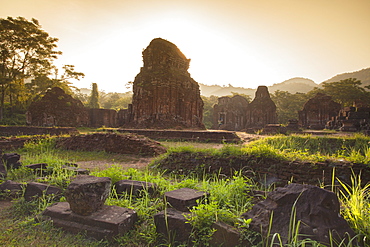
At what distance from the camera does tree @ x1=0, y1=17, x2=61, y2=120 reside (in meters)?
22.8

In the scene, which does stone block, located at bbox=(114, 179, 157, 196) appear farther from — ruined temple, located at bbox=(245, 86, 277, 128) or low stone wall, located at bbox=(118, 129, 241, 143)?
ruined temple, located at bbox=(245, 86, 277, 128)

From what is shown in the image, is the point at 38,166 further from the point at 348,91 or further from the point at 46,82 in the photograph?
the point at 348,91

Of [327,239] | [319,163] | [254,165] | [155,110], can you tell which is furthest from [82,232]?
[155,110]

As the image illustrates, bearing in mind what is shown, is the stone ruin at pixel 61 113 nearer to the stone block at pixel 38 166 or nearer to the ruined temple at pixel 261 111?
the stone block at pixel 38 166

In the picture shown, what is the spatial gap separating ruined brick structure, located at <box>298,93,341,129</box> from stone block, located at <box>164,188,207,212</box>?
2680 centimetres

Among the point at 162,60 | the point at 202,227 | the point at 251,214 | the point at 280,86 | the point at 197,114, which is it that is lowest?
the point at 202,227

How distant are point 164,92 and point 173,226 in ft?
54.5

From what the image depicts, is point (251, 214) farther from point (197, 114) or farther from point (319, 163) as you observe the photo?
point (197, 114)

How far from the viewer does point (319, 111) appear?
26.7 metres

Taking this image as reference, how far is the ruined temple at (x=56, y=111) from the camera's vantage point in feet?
66.2

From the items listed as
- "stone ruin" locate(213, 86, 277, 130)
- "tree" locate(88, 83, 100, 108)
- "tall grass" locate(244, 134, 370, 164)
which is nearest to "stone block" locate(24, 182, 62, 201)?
"tall grass" locate(244, 134, 370, 164)

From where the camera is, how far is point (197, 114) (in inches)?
852

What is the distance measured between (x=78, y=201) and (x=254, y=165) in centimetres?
370

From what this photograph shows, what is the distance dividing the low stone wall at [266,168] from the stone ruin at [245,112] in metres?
25.0
